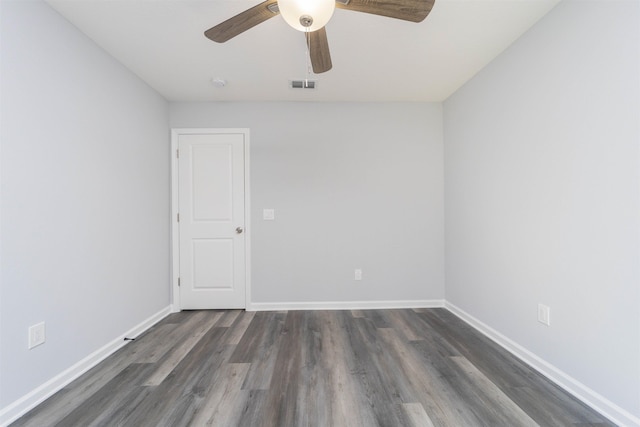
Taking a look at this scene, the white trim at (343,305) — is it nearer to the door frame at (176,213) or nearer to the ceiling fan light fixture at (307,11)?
the door frame at (176,213)

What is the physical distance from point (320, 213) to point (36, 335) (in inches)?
94.1

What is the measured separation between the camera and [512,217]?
6.76ft

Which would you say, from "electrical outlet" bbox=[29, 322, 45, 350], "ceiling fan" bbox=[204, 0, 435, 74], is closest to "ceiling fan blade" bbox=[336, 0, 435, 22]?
"ceiling fan" bbox=[204, 0, 435, 74]

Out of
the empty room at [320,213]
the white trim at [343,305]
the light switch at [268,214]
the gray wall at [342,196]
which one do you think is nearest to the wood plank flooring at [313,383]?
the empty room at [320,213]

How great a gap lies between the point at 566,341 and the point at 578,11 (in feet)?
6.62

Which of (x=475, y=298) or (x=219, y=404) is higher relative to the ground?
(x=475, y=298)

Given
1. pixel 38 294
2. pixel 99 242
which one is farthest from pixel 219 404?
pixel 99 242

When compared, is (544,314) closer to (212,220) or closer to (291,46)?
(291,46)

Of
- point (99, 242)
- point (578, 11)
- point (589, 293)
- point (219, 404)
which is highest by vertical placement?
point (578, 11)

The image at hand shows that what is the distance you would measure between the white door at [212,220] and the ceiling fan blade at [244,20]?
5.37 feet

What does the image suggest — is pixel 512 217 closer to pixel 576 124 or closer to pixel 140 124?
pixel 576 124

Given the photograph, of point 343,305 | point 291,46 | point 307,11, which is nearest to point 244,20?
point 307,11

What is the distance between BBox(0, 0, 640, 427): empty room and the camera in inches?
55.7

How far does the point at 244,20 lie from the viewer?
1354 mm
